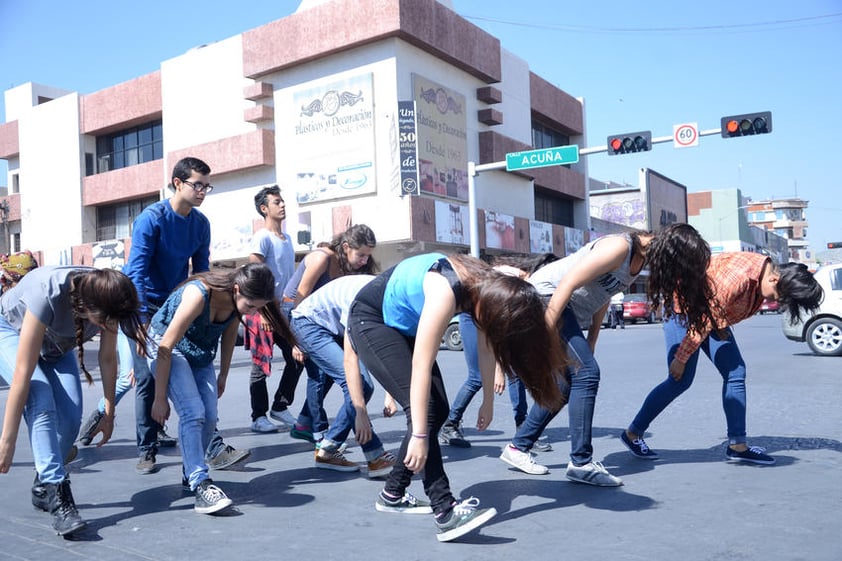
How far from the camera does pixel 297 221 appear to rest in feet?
90.1

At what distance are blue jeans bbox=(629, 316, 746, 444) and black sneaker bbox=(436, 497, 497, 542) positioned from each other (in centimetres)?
187

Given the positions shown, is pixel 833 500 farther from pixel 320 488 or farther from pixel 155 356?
pixel 155 356

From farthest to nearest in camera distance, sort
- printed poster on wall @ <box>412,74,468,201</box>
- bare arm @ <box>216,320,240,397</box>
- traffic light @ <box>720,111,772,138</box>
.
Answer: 1. printed poster on wall @ <box>412,74,468,201</box>
2. traffic light @ <box>720,111,772,138</box>
3. bare arm @ <box>216,320,240,397</box>

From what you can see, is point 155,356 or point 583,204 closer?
point 155,356

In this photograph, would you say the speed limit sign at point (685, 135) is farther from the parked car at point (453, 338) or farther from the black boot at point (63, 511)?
the black boot at point (63, 511)

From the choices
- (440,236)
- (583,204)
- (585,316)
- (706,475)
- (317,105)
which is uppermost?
(317,105)

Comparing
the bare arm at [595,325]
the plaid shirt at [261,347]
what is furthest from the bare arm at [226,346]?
the bare arm at [595,325]

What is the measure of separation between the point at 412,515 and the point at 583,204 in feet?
119

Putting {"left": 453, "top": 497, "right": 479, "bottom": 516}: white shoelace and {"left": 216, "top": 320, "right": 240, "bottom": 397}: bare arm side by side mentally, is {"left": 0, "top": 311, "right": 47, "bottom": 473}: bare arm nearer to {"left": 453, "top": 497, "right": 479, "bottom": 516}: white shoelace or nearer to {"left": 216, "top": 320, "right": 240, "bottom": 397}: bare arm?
{"left": 216, "top": 320, "right": 240, "bottom": 397}: bare arm

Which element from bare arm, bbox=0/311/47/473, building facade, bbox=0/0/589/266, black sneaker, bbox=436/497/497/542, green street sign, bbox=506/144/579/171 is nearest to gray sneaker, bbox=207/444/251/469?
bare arm, bbox=0/311/47/473

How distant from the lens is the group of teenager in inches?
128

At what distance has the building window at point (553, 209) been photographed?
36.3 metres

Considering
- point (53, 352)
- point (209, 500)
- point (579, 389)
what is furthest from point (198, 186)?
point (579, 389)

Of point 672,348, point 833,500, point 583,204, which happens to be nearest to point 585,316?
point 672,348
